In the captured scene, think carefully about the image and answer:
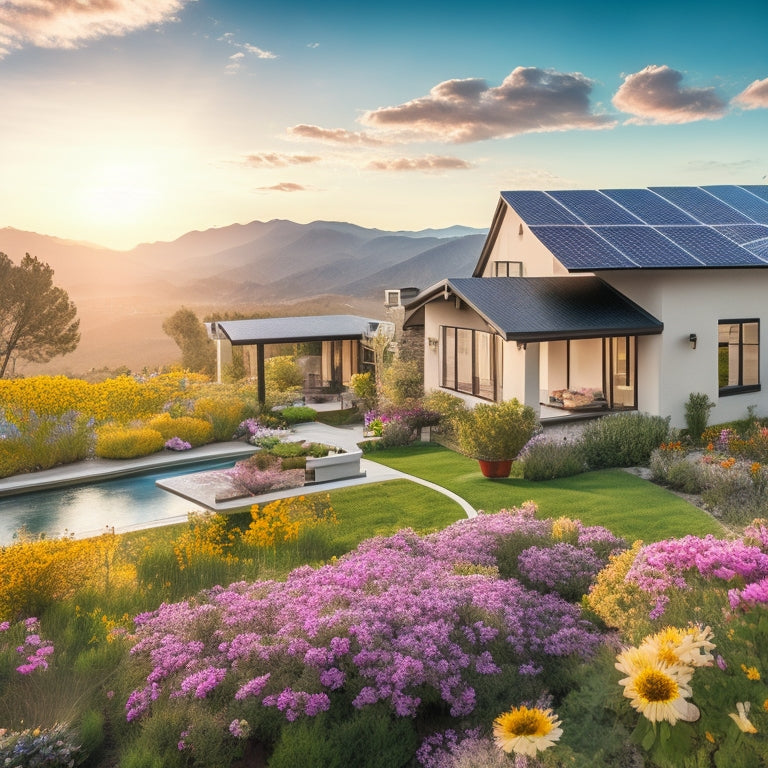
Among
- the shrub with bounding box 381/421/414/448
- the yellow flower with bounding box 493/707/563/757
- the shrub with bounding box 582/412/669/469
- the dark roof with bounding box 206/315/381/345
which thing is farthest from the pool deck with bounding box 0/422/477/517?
the yellow flower with bounding box 493/707/563/757

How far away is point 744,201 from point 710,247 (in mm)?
5360

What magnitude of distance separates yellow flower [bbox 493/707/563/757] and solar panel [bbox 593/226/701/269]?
1280 cm

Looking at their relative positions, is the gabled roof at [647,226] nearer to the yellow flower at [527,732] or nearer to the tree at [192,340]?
the yellow flower at [527,732]

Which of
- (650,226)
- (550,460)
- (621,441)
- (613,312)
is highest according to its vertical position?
(650,226)

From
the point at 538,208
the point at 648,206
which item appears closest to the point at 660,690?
the point at 538,208

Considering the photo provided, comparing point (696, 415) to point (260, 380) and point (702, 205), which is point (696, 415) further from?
point (260, 380)

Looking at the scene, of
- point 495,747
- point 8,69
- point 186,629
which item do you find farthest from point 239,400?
point 8,69

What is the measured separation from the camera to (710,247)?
53.9 ft

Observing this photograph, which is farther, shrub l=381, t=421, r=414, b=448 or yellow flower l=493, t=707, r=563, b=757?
shrub l=381, t=421, r=414, b=448

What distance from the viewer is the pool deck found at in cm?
1165

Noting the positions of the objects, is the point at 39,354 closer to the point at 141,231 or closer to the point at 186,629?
the point at 186,629

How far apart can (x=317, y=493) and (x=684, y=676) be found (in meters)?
Answer: 8.97

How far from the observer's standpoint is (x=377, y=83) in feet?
92.5

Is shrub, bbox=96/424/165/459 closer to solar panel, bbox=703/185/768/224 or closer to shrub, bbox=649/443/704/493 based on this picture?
shrub, bbox=649/443/704/493
